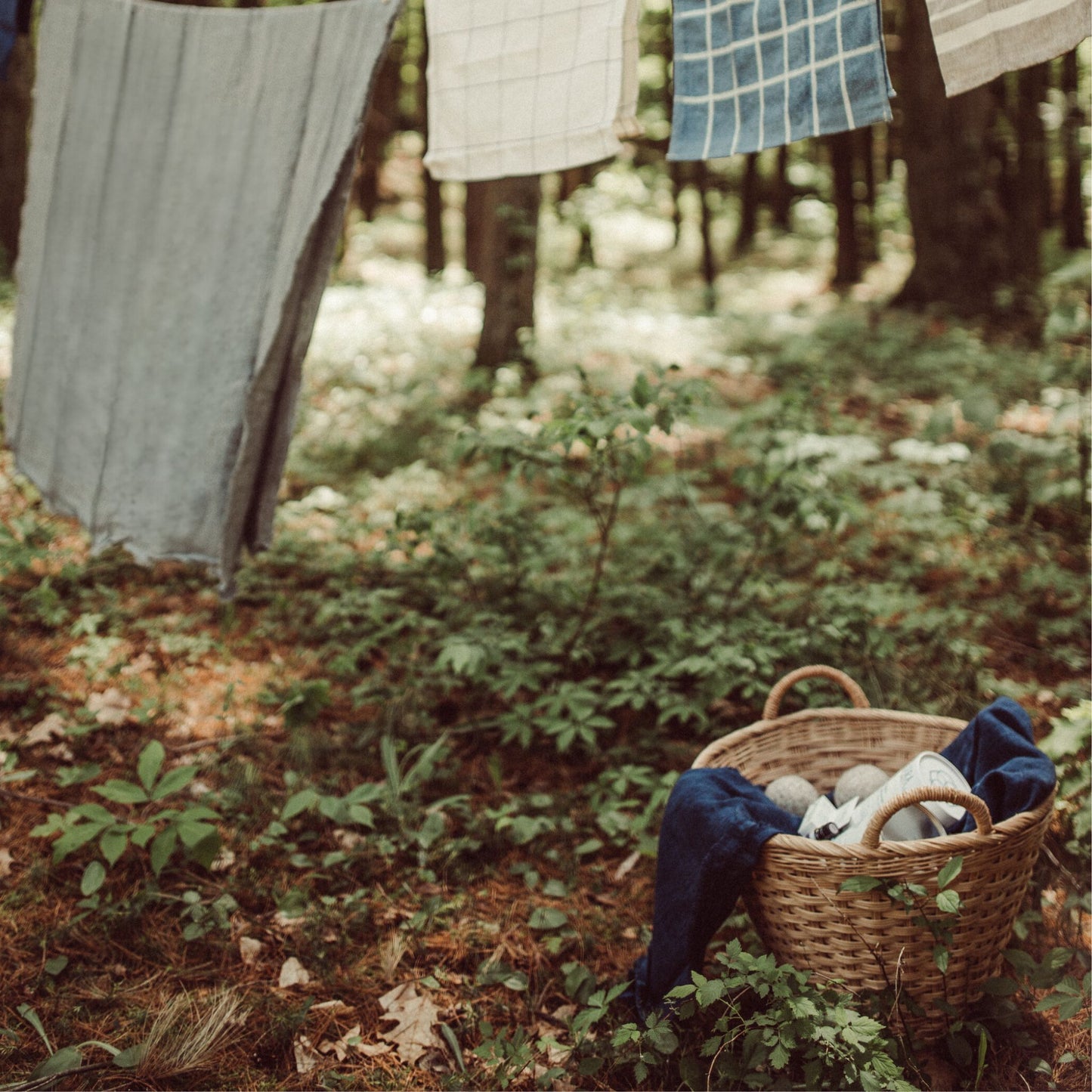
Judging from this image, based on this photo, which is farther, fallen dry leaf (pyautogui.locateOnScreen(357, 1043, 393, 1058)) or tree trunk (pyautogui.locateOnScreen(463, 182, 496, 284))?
tree trunk (pyautogui.locateOnScreen(463, 182, 496, 284))

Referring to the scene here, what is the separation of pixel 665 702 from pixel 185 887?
1.45m

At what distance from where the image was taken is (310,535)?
4.20 metres

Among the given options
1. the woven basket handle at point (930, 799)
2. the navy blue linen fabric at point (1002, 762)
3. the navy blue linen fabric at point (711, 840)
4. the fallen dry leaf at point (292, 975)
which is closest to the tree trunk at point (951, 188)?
the navy blue linen fabric at point (1002, 762)

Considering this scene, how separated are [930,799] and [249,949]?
63.9 inches

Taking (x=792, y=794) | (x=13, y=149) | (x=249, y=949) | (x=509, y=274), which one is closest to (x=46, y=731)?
(x=249, y=949)

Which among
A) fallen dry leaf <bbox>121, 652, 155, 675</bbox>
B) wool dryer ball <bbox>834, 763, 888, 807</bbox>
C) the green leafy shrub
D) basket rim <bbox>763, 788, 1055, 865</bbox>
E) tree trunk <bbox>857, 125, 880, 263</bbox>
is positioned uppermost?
tree trunk <bbox>857, 125, 880, 263</bbox>

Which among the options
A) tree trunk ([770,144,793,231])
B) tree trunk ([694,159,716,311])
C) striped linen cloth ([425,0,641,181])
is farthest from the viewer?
tree trunk ([770,144,793,231])

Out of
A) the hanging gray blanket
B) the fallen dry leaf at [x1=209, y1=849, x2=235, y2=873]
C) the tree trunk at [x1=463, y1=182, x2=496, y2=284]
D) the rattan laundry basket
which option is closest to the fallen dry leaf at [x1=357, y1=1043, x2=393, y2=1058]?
the fallen dry leaf at [x1=209, y1=849, x2=235, y2=873]

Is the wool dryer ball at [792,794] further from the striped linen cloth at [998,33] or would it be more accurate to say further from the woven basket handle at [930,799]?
the striped linen cloth at [998,33]

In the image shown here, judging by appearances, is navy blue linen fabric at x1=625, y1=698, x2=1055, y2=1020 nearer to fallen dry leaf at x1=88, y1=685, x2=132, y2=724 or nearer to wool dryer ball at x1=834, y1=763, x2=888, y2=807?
wool dryer ball at x1=834, y1=763, x2=888, y2=807

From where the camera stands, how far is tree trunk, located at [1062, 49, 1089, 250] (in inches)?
389

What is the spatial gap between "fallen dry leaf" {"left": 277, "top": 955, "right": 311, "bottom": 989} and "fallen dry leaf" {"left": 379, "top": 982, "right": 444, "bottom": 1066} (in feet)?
0.64

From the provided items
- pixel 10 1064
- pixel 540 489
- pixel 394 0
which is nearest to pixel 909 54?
pixel 540 489

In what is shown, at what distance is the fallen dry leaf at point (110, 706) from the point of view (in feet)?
9.53
